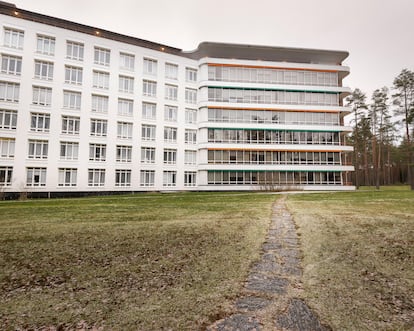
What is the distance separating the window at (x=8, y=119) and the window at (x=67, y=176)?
697cm

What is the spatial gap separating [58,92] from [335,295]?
35.5m

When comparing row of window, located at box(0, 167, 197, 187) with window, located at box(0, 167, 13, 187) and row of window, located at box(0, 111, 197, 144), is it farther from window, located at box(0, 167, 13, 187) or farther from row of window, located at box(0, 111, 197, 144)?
row of window, located at box(0, 111, 197, 144)

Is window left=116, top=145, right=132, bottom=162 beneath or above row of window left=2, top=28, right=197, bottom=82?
beneath

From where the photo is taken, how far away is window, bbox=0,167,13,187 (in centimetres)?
2767

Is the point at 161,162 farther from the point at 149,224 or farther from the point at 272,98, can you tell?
the point at 149,224

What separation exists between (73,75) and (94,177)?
1330 cm

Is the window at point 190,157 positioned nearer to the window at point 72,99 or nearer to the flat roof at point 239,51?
the flat roof at point 239,51

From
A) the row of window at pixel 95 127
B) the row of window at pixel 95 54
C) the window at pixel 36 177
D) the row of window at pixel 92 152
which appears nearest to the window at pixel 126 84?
the row of window at pixel 95 54

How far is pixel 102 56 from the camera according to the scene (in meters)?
33.7

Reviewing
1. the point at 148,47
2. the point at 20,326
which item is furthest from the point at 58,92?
the point at 20,326

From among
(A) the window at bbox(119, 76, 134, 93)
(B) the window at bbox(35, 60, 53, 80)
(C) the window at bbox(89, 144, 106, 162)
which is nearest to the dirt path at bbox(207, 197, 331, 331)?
(C) the window at bbox(89, 144, 106, 162)

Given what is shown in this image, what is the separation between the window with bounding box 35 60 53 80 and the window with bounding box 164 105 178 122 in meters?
14.7

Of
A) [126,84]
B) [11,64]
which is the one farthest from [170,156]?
[11,64]

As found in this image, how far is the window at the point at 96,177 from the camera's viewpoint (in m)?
32.1
